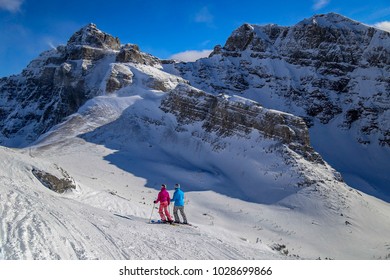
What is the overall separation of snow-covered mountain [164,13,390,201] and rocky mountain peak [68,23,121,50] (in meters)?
12.9

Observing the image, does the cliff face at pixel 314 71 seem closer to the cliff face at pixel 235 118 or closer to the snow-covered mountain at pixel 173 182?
the snow-covered mountain at pixel 173 182

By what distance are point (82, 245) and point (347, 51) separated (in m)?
85.1

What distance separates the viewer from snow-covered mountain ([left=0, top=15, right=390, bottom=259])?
10789 millimetres

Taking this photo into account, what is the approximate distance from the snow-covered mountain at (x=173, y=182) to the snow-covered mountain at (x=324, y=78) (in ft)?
64.0

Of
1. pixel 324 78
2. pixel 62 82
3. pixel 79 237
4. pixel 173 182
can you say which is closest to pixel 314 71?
pixel 324 78

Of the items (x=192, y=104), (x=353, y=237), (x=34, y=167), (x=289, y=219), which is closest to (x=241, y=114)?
(x=192, y=104)

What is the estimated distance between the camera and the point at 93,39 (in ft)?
283

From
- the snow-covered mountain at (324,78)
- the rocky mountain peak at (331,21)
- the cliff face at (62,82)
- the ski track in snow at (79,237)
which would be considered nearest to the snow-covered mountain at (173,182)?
the ski track in snow at (79,237)

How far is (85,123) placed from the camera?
51031 mm

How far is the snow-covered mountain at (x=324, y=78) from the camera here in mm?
66625

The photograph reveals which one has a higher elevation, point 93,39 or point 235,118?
point 93,39

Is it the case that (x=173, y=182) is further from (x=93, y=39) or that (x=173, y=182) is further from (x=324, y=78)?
(x=93, y=39)

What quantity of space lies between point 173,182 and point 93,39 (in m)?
58.0

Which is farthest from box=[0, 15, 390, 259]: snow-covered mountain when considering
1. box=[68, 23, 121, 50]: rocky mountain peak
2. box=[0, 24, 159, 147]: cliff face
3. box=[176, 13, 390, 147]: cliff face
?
box=[176, 13, 390, 147]: cliff face
